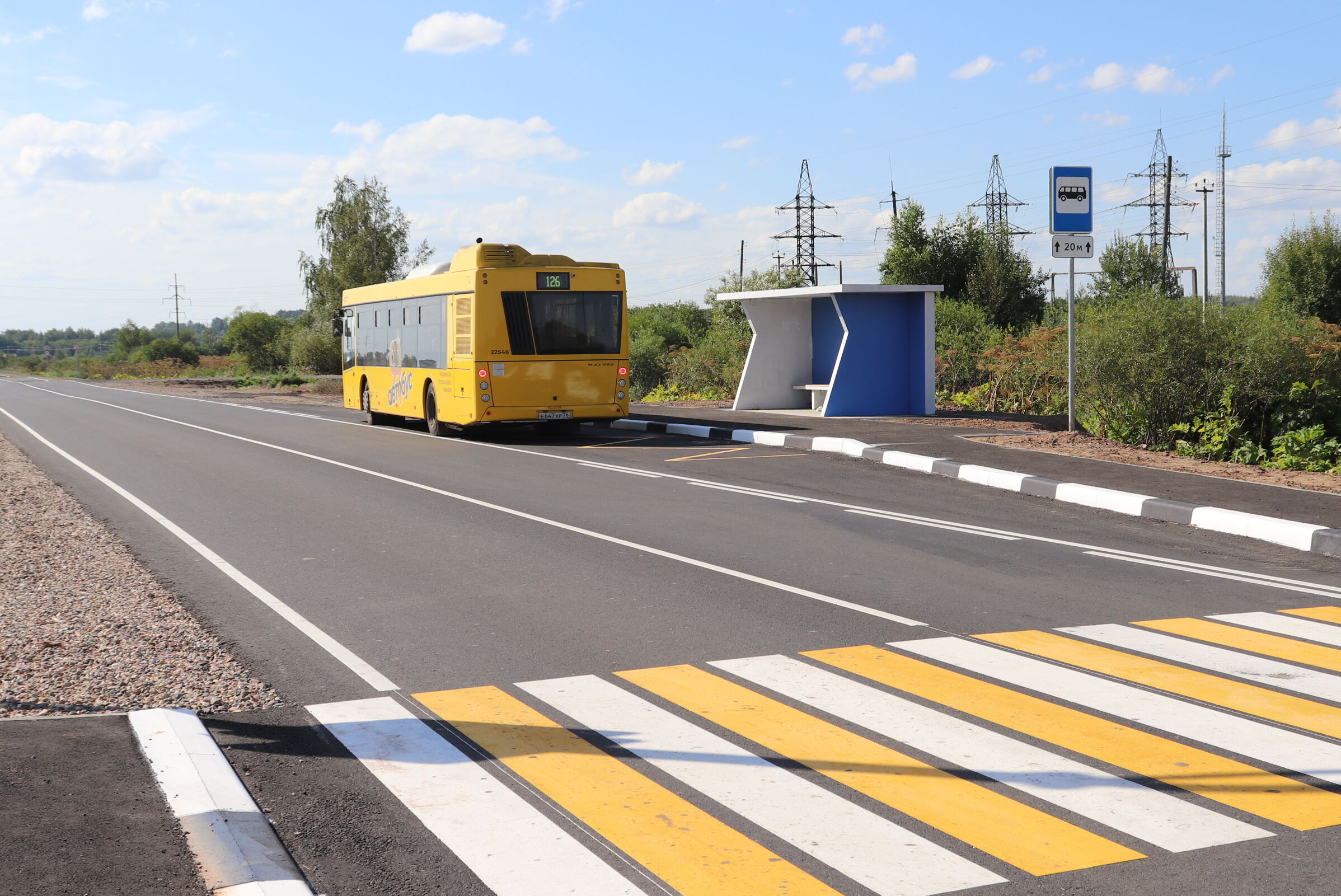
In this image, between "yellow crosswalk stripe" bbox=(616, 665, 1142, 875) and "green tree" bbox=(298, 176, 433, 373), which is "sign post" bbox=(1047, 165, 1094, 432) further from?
"green tree" bbox=(298, 176, 433, 373)

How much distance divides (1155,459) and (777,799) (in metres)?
Answer: 11.9

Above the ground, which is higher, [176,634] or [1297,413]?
[1297,413]

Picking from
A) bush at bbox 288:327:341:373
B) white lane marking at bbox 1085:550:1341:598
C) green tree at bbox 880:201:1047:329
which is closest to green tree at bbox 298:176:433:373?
bush at bbox 288:327:341:373

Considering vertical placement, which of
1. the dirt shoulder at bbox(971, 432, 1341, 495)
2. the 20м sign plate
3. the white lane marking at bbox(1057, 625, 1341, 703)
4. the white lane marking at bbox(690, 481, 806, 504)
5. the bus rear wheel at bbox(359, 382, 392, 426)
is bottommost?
the white lane marking at bbox(1057, 625, 1341, 703)

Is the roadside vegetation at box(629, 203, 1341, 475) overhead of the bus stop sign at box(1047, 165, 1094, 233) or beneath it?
beneath

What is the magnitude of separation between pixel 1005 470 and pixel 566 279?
9864 millimetres

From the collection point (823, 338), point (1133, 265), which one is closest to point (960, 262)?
point (1133, 265)

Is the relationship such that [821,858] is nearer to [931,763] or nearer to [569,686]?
[931,763]

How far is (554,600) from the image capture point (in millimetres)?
7660

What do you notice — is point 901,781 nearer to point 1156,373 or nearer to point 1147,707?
point 1147,707

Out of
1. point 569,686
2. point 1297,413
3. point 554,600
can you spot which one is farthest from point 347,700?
point 1297,413

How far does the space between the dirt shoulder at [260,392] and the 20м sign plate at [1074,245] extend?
27236 mm

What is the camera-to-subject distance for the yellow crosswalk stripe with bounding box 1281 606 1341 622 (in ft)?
23.0

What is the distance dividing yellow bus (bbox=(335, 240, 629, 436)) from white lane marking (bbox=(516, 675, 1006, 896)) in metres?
15.3
